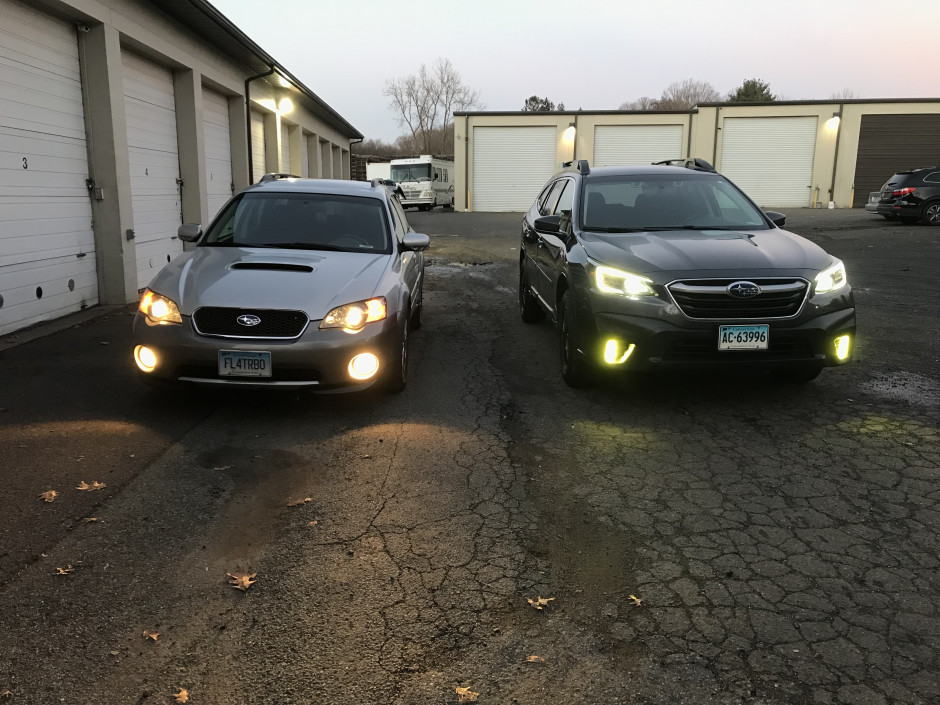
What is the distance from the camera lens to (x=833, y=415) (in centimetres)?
522

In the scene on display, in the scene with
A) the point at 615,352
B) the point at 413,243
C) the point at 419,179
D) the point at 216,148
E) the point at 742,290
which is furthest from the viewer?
the point at 419,179

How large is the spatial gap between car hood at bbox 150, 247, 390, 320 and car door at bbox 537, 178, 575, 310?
1540 mm

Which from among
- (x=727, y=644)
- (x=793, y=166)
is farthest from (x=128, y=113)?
(x=793, y=166)

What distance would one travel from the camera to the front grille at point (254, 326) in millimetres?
4816

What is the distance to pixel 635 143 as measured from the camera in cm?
3462

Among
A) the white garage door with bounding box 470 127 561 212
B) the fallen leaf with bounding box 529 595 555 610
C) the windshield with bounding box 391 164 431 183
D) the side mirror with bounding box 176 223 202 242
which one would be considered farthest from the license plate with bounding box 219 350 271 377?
the windshield with bounding box 391 164 431 183

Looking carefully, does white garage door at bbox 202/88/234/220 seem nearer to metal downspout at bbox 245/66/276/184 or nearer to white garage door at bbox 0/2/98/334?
metal downspout at bbox 245/66/276/184

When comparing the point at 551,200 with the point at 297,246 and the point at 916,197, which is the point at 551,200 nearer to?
the point at 297,246

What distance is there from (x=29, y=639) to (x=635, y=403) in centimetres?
412

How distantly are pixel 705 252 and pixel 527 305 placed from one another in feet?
11.6

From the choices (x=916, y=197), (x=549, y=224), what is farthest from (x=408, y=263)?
(x=916, y=197)

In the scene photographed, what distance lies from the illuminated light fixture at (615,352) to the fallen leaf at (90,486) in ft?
10.7

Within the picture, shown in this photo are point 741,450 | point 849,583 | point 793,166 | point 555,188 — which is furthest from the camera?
point 793,166

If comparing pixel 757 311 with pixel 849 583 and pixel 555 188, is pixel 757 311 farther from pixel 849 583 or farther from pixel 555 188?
pixel 555 188
